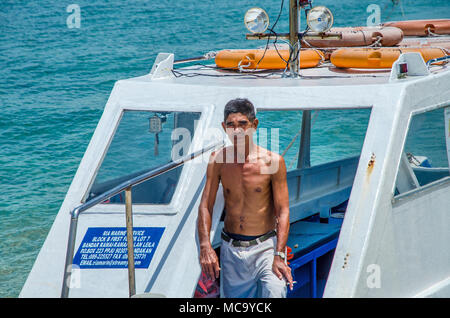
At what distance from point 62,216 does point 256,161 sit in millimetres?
1533

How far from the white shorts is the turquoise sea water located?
6016mm

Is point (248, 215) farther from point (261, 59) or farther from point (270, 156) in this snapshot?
point (261, 59)

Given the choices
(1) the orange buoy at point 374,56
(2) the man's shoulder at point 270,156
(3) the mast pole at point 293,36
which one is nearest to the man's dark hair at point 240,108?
(2) the man's shoulder at point 270,156

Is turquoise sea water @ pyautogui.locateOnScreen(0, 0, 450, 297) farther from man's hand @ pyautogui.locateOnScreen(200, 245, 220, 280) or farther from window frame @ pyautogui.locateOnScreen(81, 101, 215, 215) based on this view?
man's hand @ pyautogui.locateOnScreen(200, 245, 220, 280)

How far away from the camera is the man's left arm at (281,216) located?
366cm

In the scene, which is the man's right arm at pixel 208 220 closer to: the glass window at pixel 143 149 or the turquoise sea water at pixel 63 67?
the glass window at pixel 143 149

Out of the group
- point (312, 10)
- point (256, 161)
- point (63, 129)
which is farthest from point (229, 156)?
point (63, 129)

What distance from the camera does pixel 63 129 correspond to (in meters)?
16.7

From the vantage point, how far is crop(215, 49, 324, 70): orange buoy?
5.37 meters

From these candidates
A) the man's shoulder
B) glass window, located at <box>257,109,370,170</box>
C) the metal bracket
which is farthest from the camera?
glass window, located at <box>257,109,370,170</box>

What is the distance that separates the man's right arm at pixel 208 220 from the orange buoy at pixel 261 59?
1.79m

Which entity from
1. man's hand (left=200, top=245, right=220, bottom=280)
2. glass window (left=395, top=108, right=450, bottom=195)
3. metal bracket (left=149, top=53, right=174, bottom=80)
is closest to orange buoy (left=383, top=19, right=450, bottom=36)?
glass window (left=395, top=108, right=450, bottom=195)

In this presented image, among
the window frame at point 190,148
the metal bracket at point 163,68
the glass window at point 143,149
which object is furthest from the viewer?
the metal bracket at point 163,68

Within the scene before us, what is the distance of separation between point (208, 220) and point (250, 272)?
48 cm
